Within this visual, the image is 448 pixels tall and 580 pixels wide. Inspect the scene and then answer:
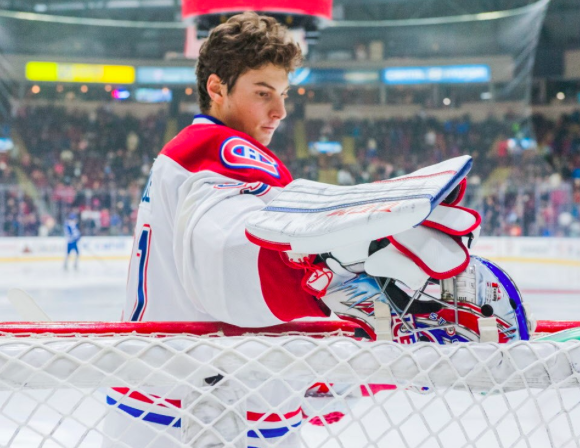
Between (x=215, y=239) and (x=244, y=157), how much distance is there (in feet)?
0.43

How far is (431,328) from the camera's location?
0.61 metres

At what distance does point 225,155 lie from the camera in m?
0.73

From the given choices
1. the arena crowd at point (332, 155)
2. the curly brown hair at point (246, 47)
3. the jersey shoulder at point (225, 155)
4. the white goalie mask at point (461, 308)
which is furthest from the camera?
the arena crowd at point (332, 155)

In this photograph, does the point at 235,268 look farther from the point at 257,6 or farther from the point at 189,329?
the point at 257,6

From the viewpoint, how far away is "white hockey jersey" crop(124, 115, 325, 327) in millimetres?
640

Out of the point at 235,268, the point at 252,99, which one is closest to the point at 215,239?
the point at 235,268

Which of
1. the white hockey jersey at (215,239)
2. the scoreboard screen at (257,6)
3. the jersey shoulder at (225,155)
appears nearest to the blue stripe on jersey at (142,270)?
the white hockey jersey at (215,239)

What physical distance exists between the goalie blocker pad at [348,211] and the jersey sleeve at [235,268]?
5cm

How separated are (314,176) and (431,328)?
37.5 ft

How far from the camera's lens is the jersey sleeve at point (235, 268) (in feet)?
2.09

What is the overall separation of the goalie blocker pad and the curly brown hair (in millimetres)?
282

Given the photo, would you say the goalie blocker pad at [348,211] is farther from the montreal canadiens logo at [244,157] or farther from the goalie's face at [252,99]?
the goalie's face at [252,99]

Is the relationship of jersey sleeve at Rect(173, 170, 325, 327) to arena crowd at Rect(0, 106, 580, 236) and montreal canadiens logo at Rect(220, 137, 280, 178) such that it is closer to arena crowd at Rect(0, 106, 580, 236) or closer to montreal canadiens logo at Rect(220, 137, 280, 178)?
montreal canadiens logo at Rect(220, 137, 280, 178)

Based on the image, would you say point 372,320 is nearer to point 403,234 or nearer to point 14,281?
point 403,234
